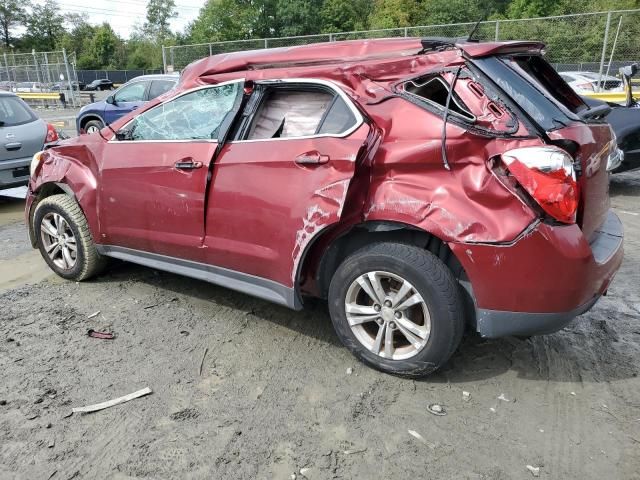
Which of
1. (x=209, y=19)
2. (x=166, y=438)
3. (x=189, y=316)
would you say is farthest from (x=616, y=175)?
(x=209, y=19)

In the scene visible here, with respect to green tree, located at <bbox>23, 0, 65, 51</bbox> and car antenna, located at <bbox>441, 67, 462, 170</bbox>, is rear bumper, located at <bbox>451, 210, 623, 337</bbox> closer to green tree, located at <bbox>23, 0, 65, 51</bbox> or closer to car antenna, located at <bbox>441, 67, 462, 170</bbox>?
car antenna, located at <bbox>441, 67, 462, 170</bbox>

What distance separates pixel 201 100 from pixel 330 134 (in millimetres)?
1165

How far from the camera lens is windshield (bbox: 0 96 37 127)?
7.89 m

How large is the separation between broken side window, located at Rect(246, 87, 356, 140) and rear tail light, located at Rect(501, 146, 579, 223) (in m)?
0.94

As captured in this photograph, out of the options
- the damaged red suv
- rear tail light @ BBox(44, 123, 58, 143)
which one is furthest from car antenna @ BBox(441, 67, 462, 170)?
rear tail light @ BBox(44, 123, 58, 143)

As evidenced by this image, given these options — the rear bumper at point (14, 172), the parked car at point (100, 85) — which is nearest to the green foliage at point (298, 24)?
the rear bumper at point (14, 172)

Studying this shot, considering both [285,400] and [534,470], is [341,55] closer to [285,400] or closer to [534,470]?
[285,400]

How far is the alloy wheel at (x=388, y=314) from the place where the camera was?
294cm

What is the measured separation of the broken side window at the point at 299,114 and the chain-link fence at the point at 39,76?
76.8 feet

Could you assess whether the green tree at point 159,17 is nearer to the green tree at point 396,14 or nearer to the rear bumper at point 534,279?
the green tree at point 396,14

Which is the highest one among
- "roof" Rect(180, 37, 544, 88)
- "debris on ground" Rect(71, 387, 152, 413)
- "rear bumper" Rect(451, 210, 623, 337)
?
"roof" Rect(180, 37, 544, 88)

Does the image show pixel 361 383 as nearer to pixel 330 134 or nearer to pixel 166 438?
pixel 166 438

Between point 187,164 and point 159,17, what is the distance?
9641 cm

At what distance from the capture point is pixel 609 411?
2.80 meters
